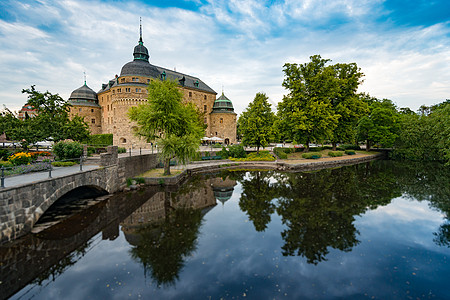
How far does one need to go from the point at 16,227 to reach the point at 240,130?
88.5 feet

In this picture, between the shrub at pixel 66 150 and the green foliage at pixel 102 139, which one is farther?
the green foliage at pixel 102 139

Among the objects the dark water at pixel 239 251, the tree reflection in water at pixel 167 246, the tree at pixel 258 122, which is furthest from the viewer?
the tree at pixel 258 122

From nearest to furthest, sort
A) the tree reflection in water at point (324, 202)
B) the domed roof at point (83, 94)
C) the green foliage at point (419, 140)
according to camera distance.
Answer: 1. the tree reflection in water at point (324, 202)
2. the green foliage at point (419, 140)
3. the domed roof at point (83, 94)

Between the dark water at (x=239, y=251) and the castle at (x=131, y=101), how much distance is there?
2447cm

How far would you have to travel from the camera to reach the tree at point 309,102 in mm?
31703

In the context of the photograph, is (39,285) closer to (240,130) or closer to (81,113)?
(240,130)

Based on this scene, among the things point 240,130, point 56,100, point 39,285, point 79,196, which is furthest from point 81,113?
point 39,285

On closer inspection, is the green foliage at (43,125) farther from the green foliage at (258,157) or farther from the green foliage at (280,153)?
the green foliage at (280,153)

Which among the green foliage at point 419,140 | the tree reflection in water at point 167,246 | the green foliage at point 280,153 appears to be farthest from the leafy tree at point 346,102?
the tree reflection in water at point 167,246

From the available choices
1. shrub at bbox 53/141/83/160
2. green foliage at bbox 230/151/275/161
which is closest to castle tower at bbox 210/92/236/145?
green foliage at bbox 230/151/275/161

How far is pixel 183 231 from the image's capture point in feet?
30.7

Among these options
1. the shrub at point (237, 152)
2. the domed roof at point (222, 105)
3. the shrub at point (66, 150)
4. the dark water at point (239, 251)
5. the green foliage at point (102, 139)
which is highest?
the domed roof at point (222, 105)

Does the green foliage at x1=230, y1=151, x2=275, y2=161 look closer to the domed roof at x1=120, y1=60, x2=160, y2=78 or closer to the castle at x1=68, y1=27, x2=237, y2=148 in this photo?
the castle at x1=68, y1=27, x2=237, y2=148

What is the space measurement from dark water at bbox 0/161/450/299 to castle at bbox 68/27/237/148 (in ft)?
80.3
